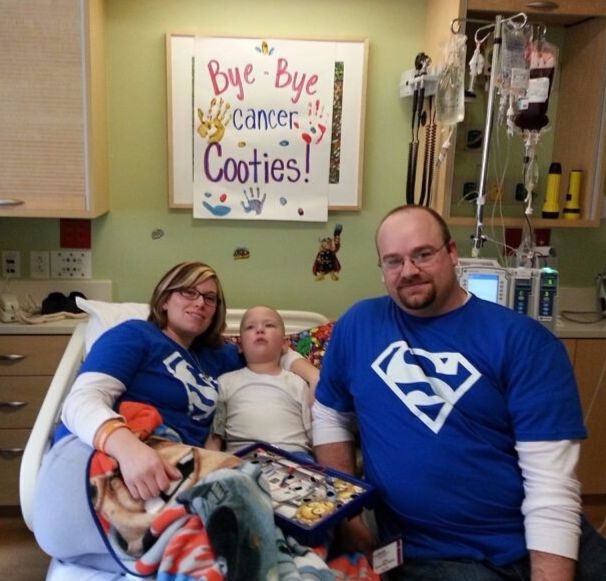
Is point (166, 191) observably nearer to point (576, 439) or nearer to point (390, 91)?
point (390, 91)

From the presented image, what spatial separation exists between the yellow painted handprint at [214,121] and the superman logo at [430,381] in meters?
1.35

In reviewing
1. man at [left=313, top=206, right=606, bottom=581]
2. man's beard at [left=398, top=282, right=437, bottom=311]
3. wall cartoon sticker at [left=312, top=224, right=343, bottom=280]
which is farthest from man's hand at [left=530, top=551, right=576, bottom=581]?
wall cartoon sticker at [left=312, top=224, right=343, bottom=280]

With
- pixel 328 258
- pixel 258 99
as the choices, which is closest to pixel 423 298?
pixel 328 258

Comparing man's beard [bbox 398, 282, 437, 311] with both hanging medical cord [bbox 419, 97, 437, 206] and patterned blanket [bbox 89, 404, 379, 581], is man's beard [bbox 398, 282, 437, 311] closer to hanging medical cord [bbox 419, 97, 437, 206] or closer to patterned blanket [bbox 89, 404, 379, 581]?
patterned blanket [bbox 89, 404, 379, 581]

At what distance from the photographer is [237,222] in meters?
2.53

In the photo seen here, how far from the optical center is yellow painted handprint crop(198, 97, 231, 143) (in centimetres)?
241

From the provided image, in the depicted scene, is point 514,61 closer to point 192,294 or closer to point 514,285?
point 514,285

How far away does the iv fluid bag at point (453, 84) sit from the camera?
2107 millimetres

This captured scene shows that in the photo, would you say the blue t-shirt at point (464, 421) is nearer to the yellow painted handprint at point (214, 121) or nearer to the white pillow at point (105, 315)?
the white pillow at point (105, 315)

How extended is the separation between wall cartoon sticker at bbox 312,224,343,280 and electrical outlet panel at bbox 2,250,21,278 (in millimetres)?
1174

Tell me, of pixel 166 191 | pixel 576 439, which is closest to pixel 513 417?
pixel 576 439

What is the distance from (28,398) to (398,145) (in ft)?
5.60

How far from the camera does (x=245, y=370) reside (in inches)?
74.6

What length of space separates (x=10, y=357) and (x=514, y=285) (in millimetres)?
1772
